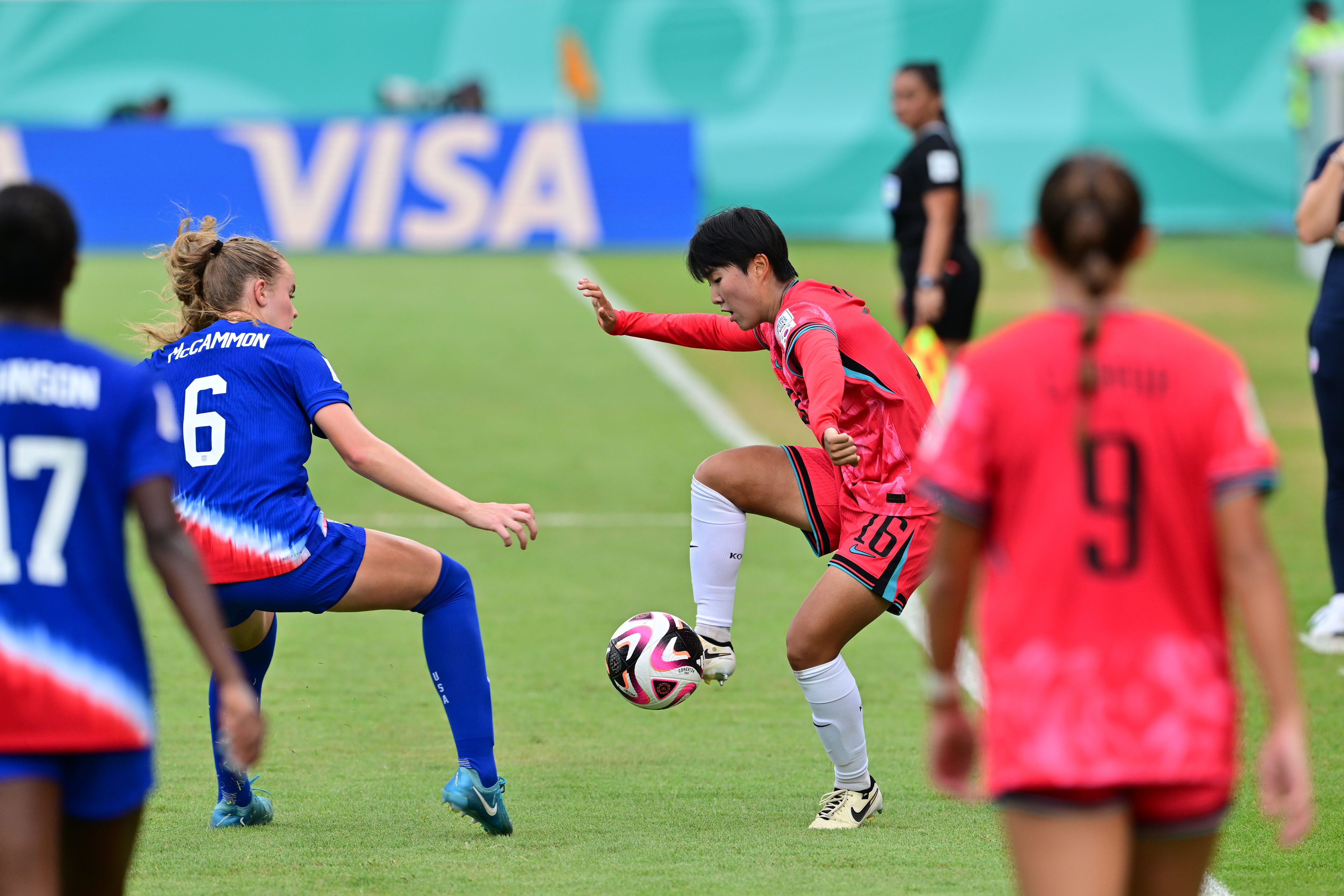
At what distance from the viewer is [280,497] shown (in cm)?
490

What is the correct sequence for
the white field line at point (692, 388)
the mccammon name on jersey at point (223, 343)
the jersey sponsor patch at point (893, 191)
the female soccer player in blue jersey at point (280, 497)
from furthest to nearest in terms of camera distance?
the white field line at point (692, 388)
the jersey sponsor patch at point (893, 191)
the mccammon name on jersey at point (223, 343)
the female soccer player in blue jersey at point (280, 497)

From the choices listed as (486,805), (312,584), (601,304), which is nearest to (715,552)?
(601,304)

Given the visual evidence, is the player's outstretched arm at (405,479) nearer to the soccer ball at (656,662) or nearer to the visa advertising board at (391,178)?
the soccer ball at (656,662)

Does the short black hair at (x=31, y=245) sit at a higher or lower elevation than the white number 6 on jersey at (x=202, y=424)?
higher

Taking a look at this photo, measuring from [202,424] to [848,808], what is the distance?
7.40ft

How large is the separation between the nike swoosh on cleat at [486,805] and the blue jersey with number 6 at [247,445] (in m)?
0.86

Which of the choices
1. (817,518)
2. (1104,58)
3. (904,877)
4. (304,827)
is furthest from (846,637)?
(1104,58)

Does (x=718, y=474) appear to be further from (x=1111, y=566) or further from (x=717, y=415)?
(x=717, y=415)

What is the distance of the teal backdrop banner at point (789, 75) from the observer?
3284cm

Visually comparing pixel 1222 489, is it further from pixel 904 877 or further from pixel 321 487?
pixel 321 487

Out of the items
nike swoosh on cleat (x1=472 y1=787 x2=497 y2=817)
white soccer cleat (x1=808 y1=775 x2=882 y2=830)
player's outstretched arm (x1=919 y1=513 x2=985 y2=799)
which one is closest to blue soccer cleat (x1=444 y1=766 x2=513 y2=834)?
nike swoosh on cleat (x1=472 y1=787 x2=497 y2=817)

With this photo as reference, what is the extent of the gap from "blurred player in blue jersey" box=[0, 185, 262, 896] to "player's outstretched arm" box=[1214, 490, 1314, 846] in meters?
1.79

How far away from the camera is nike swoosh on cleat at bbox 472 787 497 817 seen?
5016 mm

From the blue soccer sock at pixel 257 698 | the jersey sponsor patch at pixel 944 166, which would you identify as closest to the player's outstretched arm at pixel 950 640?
the blue soccer sock at pixel 257 698
